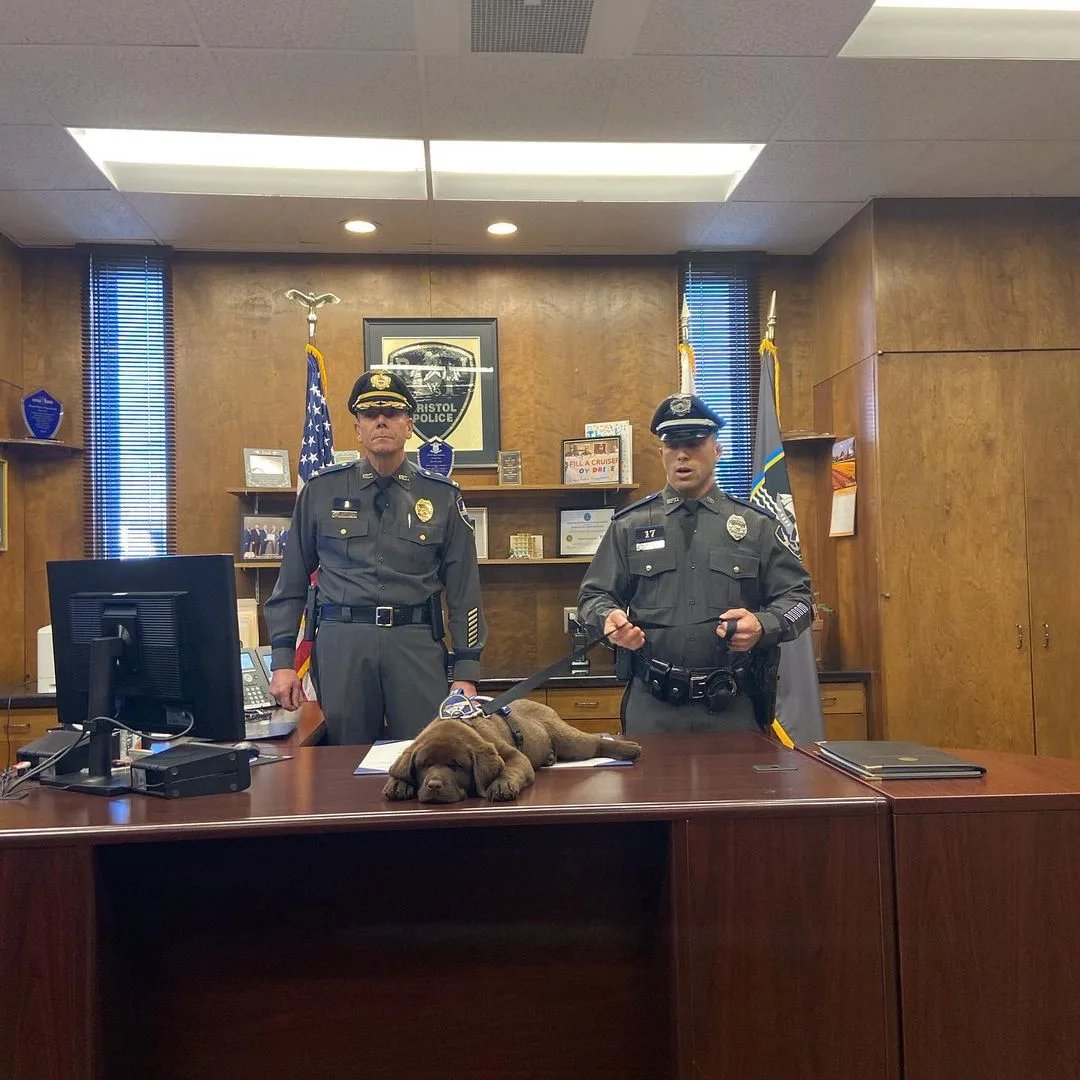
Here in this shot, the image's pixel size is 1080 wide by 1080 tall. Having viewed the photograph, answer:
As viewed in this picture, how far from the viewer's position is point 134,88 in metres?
2.80

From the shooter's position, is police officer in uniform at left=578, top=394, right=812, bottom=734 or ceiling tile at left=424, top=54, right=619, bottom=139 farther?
ceiling tile at left=424, top=54, right=619, bottom=139

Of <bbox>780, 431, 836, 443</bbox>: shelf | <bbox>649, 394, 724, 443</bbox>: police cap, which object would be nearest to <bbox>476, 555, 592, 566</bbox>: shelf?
<bbox>780, 431, 836, 443</bbox>: shelf

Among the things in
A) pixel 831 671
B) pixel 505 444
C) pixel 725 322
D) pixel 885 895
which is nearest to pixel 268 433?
pixel 505 444

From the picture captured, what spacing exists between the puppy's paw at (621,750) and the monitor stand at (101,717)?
927 millimetres

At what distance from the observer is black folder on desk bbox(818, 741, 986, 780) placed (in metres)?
1.49

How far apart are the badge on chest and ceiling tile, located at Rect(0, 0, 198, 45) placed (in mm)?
1974

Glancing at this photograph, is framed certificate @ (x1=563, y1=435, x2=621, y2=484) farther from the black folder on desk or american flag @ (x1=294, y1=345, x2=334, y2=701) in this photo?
the black folder on desk

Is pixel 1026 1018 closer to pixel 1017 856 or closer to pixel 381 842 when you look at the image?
pixel 1017 856

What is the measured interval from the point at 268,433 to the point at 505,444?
117cm

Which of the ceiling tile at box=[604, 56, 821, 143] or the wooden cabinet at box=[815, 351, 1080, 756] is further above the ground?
the ceiling tile at box=[604, 56, 821, 143]

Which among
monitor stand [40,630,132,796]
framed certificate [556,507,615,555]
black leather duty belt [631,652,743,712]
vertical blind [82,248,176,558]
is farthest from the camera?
framed certificate [556,507,615,555]

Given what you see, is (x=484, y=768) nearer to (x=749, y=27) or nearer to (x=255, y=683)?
(x=255, y=683)

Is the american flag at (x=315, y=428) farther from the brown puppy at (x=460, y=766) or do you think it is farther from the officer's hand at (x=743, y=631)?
the brown puppy at (x=460, y=766)

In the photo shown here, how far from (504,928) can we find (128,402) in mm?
3492
